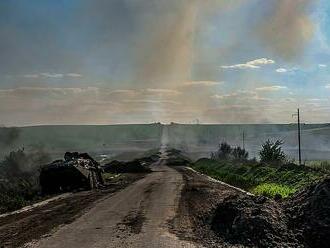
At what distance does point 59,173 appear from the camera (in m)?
34.4

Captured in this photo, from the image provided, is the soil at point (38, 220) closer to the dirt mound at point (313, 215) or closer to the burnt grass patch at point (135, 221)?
the burnt grass patch at point (135, 221)

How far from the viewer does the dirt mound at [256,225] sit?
1252 cm

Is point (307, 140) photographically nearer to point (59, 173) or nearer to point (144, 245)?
point (59, 173)

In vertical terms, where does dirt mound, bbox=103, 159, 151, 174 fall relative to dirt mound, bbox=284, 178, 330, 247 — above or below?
below

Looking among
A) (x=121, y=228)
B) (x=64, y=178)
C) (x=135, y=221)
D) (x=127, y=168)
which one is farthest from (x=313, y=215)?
Answer: (x=127, y=168)

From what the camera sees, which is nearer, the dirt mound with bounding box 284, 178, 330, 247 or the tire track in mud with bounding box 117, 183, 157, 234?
the dirt mound with bounding box 284, 178, 330, 247

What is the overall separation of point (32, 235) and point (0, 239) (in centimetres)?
96

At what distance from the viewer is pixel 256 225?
43.0 ft

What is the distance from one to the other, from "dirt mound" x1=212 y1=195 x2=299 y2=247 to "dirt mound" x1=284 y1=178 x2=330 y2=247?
0.29 m

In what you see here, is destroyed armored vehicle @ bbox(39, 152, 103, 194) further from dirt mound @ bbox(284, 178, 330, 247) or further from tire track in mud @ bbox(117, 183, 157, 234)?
dirt mound @ bbox(284, 178, 330, 247)

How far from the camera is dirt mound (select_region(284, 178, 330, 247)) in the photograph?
39.6ft

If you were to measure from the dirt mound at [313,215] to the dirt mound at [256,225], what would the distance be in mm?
295

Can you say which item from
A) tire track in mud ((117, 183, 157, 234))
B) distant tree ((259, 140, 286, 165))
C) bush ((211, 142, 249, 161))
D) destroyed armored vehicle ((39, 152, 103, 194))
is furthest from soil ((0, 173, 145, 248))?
bush ((211, 142, 249, 161))

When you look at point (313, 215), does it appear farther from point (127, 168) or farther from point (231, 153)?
point (231, 153)
